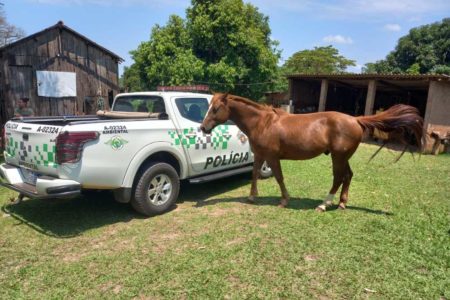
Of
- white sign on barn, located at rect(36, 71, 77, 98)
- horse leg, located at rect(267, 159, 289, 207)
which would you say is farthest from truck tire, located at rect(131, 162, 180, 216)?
white sign on barn, located at rect(36, 71, 77, 98)

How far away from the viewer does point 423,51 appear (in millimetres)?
29266

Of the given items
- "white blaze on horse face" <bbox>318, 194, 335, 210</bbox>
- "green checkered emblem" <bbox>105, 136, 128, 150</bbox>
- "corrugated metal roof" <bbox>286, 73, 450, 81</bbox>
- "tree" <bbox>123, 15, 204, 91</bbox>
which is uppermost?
"tree" <bbox>123, 15, 204, 91</bbox>

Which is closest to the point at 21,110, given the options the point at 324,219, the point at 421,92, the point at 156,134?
the point at 156,134

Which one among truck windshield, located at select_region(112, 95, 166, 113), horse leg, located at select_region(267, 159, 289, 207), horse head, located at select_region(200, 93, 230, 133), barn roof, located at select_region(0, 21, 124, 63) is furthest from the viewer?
barn roof, located at select_region(0, 21, 124, 63)

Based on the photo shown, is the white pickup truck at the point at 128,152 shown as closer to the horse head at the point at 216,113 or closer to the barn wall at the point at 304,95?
the horse head at the point at 216,113

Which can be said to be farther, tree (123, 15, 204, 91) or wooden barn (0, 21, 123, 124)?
tree (123, 15, 204, 91)

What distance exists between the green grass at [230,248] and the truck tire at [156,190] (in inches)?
7.1

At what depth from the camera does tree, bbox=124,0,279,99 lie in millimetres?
21000

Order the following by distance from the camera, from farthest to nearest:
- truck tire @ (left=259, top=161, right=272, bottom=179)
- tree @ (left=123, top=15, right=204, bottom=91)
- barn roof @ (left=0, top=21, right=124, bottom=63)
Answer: tree @ (left=123, top=15, right=204, bottom=91) < barn roof @ (left=0, top=21, right=124, bottom=63) < truck tire @ (left=259, top=161, right=272, bottom=179)

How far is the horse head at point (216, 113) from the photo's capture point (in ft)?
17.3

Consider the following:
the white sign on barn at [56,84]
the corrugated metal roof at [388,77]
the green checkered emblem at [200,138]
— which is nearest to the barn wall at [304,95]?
the corrugated metal roof at [388,77]

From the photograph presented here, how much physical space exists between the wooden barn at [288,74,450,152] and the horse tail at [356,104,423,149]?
5.17 metres

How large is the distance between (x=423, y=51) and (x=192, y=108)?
3050cm

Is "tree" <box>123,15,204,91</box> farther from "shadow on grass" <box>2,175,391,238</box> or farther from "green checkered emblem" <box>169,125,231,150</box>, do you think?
"shadow on grass" <box>2,175,391,238</box>
